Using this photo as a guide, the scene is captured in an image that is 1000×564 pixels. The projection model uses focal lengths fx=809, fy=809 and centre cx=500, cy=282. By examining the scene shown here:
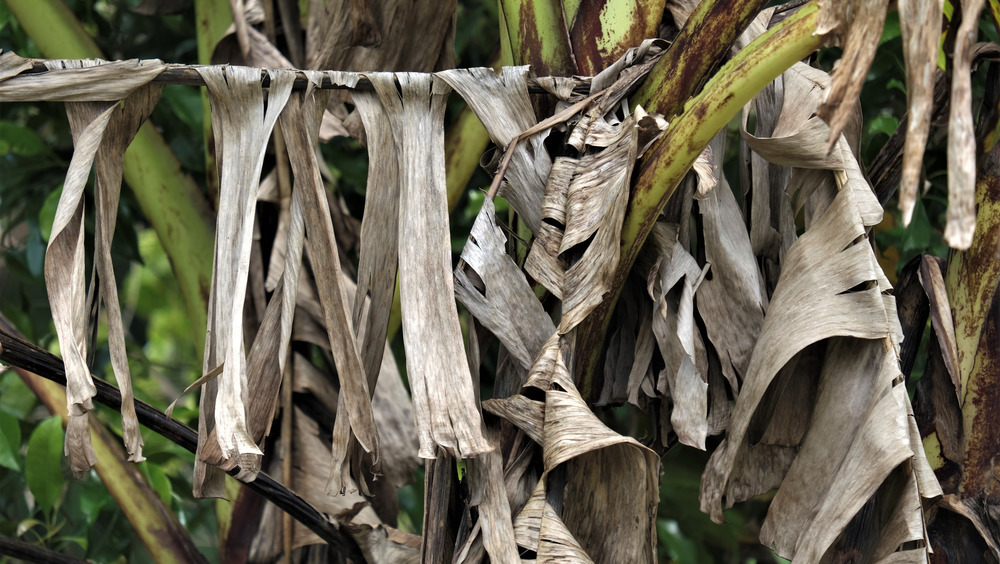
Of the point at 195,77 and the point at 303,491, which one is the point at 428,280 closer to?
the point at 195,77

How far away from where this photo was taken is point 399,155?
64 cm

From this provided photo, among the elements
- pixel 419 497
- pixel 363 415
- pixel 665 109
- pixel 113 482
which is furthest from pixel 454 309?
pixel 419 497

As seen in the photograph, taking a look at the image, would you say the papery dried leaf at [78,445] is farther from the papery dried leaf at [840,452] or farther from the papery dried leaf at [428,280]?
the papery dried leaf at [840,452]

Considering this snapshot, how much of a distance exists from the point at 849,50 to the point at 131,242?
3.53 ft

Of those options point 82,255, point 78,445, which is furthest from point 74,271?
point 78,445

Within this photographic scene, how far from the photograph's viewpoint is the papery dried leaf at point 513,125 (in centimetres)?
64

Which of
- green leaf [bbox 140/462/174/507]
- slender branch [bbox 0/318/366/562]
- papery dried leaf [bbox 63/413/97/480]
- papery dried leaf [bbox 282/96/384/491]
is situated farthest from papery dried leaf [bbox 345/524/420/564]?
green leaf [bbox 140/462/174/507]

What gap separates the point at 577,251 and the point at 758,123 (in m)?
0.22

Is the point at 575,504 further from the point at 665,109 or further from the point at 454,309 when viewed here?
the point at 665,109

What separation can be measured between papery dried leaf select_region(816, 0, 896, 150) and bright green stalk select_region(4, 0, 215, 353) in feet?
2.46

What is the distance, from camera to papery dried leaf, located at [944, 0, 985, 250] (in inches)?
13.8

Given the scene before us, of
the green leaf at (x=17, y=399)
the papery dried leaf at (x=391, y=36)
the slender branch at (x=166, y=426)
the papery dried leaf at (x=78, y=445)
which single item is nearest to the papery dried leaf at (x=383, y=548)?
the slender branch at (x=166, y=426)

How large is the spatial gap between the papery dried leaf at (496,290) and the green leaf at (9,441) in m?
0.66

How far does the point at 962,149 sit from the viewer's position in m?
0.37
